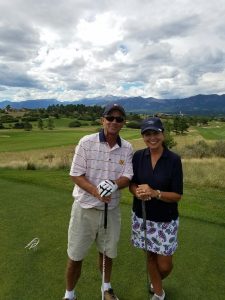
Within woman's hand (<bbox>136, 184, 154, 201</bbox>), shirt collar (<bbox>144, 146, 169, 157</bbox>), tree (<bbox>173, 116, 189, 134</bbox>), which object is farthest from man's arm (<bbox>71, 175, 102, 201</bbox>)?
tree (<bbox>173, 116, 189, 134</bbox>)

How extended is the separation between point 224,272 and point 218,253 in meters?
0.59

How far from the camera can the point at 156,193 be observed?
3.65m

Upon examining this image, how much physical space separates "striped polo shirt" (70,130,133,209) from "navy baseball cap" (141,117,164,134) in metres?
0.33

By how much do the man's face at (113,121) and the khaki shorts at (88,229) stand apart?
2.74 feet

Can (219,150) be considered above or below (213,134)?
above

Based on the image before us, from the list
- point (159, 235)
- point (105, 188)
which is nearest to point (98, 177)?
Answer: point (105, 188)

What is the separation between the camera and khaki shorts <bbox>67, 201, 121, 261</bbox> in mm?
3930

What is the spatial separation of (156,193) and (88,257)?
83.7 inches

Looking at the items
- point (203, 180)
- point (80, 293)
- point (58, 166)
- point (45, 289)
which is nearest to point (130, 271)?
point (80, 293)

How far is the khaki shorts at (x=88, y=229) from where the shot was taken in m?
3.93

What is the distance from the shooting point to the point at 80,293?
4.28m

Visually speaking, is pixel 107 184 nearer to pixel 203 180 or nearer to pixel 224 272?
pixel 224 272

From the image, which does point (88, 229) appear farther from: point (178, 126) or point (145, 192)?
point (178, 126)

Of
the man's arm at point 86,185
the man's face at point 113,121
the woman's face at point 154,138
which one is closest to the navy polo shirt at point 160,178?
the woman's face at point 154,138
